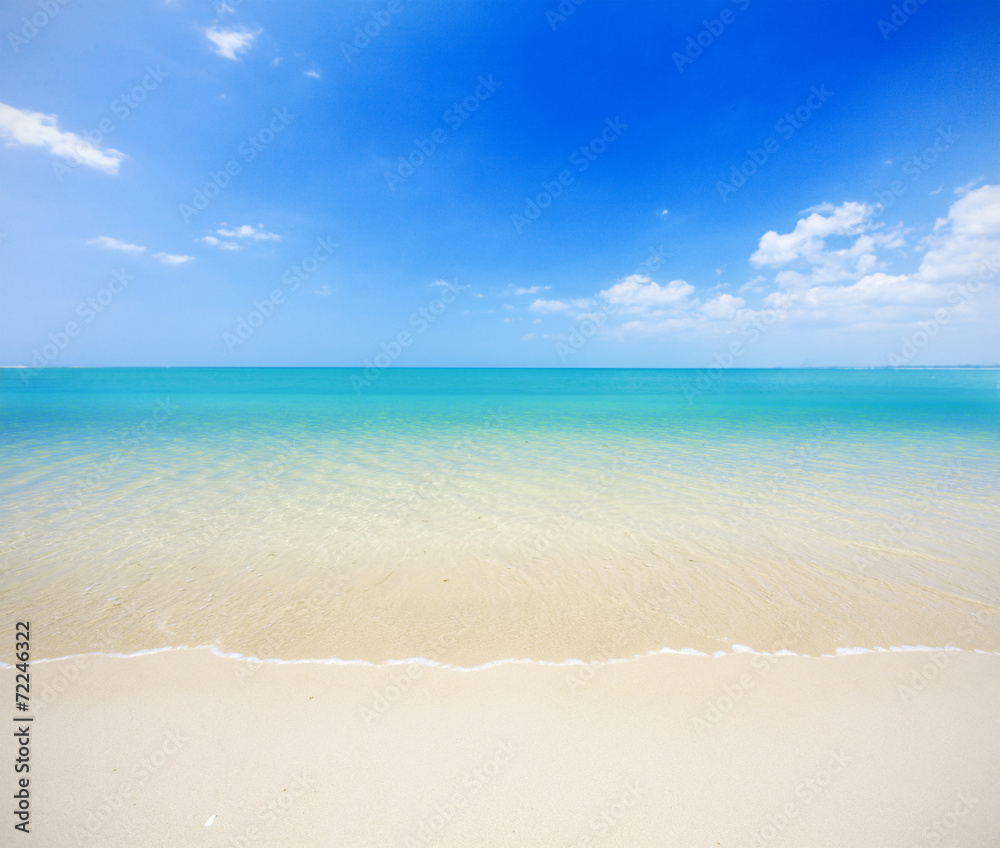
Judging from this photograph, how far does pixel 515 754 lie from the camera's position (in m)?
3.07

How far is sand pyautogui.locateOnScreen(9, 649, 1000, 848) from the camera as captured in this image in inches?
102

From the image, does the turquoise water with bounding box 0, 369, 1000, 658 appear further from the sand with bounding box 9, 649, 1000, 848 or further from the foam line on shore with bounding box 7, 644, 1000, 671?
the sand with bounding box 9, 649, 1000, 848

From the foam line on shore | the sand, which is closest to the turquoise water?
the foam line on shore

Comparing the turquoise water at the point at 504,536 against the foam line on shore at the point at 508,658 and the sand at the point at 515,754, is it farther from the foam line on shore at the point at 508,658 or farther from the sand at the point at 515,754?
the sand at the point at 515,754

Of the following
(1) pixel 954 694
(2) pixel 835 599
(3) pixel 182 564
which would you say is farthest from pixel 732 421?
(3) pixel 182 564

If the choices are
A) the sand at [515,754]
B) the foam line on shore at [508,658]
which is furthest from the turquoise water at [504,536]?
the sand at [515,754]

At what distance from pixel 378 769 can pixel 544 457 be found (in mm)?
11405

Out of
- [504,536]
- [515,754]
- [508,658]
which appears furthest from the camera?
[504,536]

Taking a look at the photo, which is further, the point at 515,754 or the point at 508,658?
the point at 508,658

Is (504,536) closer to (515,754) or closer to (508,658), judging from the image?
(508,658)

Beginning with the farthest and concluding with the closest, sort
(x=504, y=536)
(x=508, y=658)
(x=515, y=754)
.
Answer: (x=504, y=536) < (x=508, y=658) < (x=515, y=754)

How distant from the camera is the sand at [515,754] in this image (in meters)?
2.60

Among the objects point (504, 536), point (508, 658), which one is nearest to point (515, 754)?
point (508, 658)

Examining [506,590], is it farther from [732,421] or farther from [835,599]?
[732,421]
